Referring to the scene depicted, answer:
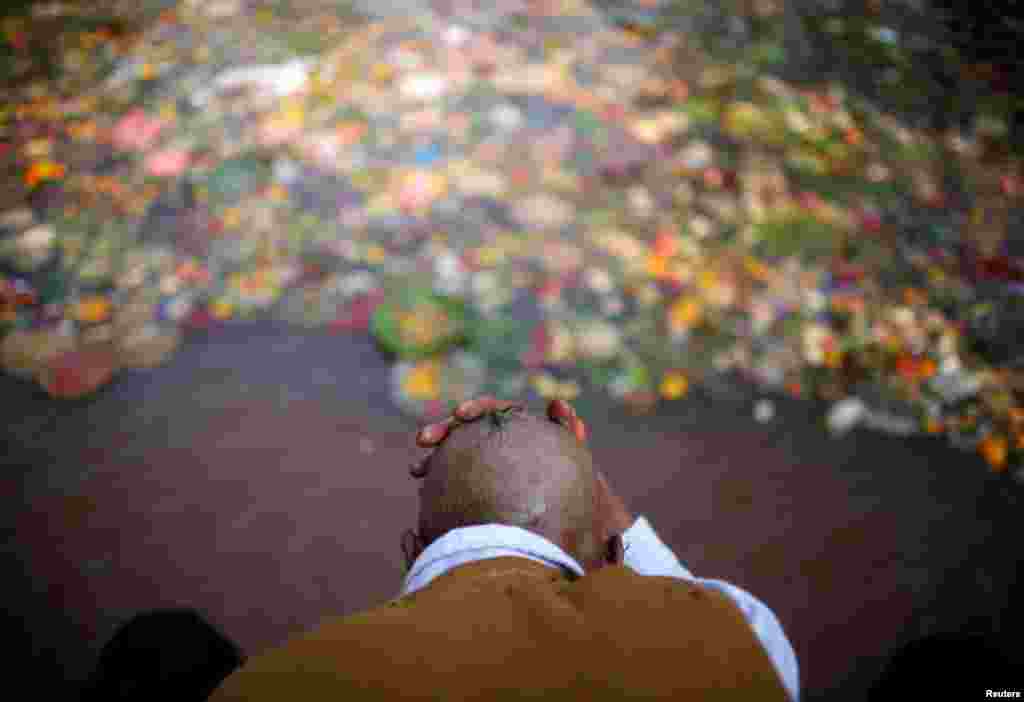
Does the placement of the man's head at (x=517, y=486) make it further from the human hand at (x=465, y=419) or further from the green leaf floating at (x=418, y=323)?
the green leaf floating at (x=418, y=323)

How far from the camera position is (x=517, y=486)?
1329 millimetres

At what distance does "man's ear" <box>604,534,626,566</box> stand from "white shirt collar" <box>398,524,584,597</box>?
16 cm

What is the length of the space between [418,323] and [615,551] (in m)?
1.61

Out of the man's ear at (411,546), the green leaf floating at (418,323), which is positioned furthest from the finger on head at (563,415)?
the green leaf floating at (418,323)

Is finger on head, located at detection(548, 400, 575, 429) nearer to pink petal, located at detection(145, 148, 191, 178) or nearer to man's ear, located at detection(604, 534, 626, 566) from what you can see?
man's ear, located at detection(604, 534, 626, 566)

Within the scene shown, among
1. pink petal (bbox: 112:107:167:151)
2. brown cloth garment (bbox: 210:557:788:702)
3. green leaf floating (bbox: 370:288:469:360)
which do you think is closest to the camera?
brown cloth garment (bbox: 210:557:788:702)

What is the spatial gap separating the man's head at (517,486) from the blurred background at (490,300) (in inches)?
34.6

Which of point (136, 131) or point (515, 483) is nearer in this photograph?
point (515, 483)

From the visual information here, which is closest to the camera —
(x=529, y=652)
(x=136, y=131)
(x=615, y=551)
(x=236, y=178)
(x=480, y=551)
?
(x=529, y=652)

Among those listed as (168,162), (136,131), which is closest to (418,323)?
(168,162)

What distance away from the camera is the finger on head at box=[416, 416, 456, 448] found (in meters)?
1.53

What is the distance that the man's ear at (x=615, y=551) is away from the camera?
127 cm

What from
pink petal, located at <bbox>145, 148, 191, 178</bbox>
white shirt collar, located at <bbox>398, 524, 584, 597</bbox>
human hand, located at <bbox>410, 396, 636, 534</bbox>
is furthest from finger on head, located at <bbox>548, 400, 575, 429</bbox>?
pink petal, located at <bbox>145, 148, 191, 178</bbox>

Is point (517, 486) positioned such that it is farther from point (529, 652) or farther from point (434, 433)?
point (529, 652)
